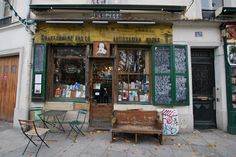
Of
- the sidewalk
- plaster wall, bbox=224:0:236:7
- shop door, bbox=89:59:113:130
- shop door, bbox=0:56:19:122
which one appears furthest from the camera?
shop door, bbox=0:56:19:122

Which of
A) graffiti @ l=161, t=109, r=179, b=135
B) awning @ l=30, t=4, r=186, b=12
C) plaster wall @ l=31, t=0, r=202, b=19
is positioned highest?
plaster wall @ l=31, t=0, r=202, b=19

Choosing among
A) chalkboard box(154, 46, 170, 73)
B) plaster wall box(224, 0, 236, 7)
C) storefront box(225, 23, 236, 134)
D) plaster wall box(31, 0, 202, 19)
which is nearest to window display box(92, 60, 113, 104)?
chalkboard box(154, 46, 170, 73)

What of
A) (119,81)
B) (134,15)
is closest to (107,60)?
(119,81)

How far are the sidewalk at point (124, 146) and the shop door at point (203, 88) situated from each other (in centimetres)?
82

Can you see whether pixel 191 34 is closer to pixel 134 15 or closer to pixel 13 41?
pixel 134 15

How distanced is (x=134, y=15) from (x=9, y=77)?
5.63 meters

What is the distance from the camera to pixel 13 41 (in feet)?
24.1

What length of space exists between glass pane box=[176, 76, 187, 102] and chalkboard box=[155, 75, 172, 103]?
0.28 meters

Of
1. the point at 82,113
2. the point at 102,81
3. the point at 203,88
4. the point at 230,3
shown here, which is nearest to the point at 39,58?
the point at 102,81

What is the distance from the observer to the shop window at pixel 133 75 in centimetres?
686

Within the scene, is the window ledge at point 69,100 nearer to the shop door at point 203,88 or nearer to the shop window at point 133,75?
the shop window at point 133,75

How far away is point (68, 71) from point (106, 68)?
1453mm

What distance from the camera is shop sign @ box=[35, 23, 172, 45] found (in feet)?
22.1

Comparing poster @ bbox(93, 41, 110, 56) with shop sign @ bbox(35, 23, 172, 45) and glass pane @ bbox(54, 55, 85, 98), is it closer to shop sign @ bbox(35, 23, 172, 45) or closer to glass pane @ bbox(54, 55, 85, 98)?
shop sign @ bbox(35, 23, 172, 45)
